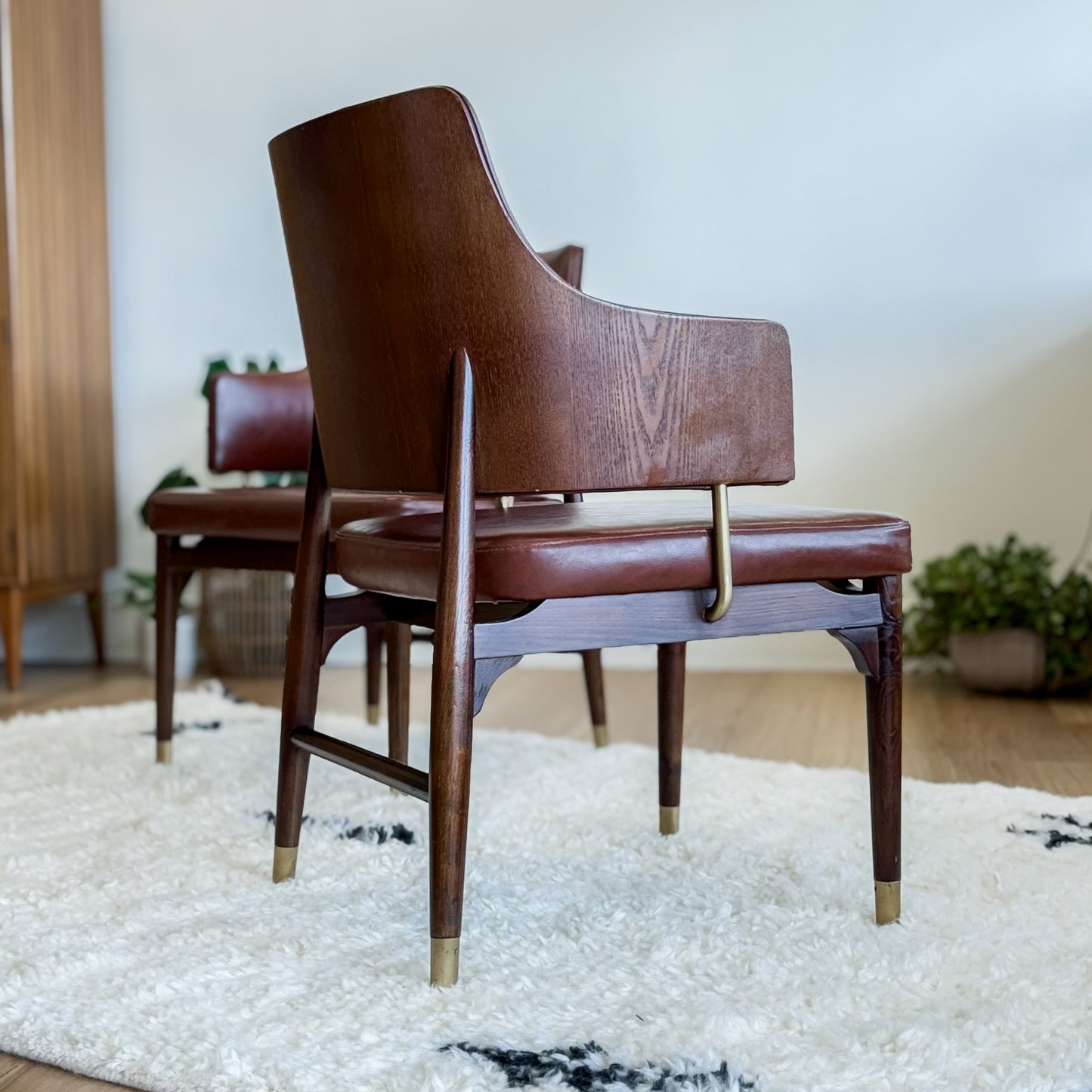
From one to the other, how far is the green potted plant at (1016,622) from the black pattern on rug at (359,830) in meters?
1.61

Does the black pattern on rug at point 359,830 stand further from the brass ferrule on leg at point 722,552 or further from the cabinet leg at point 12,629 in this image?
the cabinet leg at point 12,629

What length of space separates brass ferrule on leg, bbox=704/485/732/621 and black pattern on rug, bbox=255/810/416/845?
25.3 inches

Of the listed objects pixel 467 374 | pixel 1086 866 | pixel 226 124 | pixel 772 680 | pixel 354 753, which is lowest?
pixel 772 680

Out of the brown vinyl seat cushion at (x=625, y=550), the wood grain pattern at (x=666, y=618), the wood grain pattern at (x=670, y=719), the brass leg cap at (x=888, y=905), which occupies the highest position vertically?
the brown vinyl seat cushion at (x=625, y=550)

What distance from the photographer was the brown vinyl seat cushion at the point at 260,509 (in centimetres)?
182

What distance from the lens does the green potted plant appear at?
8.96 feet

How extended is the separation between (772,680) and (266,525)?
5.01 feet

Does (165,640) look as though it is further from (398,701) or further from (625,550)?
(625,550)

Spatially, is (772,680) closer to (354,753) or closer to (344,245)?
(354,753)

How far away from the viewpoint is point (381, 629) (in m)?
2.16

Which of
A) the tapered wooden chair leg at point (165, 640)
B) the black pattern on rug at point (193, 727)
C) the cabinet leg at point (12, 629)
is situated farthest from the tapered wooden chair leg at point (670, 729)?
the cabinet leg at point (12, 629)

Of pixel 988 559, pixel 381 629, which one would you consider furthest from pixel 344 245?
pixel 988 559


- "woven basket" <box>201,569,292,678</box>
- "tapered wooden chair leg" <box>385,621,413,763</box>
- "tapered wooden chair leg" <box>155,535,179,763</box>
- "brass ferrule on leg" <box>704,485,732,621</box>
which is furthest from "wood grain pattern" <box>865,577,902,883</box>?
"woven basket" <box>201,569,292,678</box>

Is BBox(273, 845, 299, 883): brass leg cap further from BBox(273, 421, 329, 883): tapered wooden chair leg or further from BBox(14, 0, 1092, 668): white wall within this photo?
BBox(14, 0, 1092, 668): white wall
